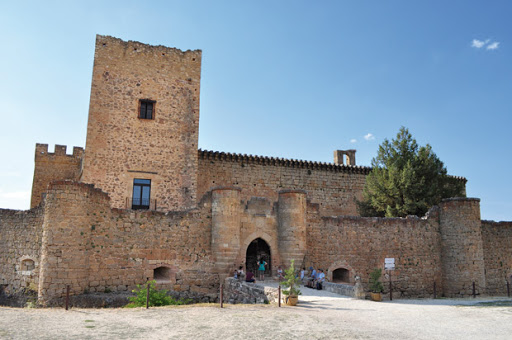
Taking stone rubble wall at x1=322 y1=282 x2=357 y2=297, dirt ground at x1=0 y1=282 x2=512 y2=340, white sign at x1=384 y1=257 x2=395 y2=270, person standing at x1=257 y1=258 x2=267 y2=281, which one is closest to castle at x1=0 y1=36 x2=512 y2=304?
white sign at x1=384 y1=257 x2=395 y2=270

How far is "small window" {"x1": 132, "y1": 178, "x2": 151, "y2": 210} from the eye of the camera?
22.1 m

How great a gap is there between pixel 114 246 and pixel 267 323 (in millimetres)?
8376

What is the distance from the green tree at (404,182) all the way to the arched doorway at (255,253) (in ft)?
31.3

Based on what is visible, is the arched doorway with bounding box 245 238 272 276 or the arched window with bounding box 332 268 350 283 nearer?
the arched doorway with bounding box 245 238 272 276

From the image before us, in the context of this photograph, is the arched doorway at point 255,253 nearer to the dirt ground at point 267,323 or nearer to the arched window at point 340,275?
the arched window at point 340,275

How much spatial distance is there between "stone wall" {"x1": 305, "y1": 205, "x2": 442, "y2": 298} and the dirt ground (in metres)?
6.07

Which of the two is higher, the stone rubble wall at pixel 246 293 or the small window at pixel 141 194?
the small window at pixel 141 194

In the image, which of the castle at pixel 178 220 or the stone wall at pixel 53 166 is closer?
the castle at pixel 178 220

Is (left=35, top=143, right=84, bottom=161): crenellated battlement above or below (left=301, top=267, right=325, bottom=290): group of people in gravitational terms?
above

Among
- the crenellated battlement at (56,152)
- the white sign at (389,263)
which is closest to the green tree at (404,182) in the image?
the white sign at (389,263)

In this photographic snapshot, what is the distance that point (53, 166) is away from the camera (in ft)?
84.2

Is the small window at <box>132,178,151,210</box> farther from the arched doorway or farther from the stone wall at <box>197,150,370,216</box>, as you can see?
the arched doorway

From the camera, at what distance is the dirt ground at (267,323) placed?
29.9 feet

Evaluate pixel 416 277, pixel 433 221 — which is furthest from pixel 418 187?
pixel 416 277
